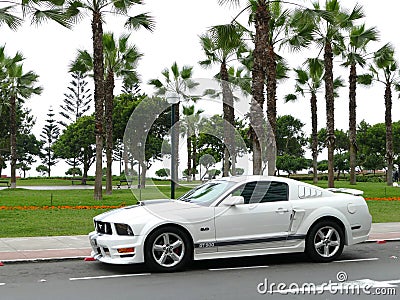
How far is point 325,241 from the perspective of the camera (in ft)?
31.6

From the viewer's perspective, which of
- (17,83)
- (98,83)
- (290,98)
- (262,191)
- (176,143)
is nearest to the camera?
(262,191)

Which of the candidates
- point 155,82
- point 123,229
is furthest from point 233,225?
point 155,82

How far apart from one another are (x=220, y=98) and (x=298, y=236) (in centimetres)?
675

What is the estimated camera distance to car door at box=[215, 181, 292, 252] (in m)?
8.93

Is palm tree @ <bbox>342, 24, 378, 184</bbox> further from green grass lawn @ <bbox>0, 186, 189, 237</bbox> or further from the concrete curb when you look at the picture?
the concrete curb

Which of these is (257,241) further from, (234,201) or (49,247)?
(49,247)

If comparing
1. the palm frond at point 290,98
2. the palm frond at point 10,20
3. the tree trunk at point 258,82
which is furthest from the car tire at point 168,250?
the palm frond at point 290,98

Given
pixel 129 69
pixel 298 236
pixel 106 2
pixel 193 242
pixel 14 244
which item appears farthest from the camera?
pixel 129 69

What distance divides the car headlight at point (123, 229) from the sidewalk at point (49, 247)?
1.77 m

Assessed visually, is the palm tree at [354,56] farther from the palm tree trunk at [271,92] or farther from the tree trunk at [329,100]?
the palm tree trunk at [271,92]

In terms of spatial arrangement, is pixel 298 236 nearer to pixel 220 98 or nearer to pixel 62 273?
pixel 62 273

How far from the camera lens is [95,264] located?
31.3ft

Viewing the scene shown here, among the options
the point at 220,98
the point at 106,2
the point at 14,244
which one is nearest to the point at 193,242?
the point at 14,244

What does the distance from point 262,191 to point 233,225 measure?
34.9 inches
